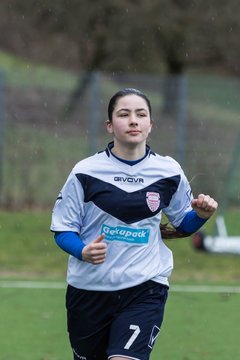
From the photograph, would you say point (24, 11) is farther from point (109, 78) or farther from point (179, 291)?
point (179, 291)

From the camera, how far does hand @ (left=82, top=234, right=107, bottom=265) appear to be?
190 inches

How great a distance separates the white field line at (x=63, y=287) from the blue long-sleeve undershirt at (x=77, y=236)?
560 cm

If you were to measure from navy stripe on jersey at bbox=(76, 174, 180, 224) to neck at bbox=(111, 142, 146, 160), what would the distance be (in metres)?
0.18

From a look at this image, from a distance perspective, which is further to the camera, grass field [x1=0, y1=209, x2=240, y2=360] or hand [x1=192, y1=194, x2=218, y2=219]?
grass field [x1=0, y1=209, x2=240, y2=360]

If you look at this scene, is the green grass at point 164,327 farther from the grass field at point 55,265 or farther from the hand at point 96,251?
the hand at point 96,251

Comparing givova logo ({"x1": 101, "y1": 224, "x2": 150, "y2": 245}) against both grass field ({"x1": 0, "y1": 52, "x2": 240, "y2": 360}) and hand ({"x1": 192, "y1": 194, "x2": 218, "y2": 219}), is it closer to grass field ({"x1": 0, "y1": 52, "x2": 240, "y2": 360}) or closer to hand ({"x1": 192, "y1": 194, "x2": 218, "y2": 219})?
hand ({"x1": 192, "y1": 194, "x2": 218, "y2": 219})

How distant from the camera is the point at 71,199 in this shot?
5215 millimetres

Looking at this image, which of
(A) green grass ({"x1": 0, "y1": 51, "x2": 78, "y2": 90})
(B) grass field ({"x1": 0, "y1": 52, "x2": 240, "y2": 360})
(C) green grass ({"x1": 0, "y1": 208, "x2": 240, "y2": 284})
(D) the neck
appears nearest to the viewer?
(D) the neck

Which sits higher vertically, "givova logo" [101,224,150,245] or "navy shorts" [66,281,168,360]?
"givova logo" [101,224,150,245]

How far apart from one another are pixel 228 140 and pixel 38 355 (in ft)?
36.9

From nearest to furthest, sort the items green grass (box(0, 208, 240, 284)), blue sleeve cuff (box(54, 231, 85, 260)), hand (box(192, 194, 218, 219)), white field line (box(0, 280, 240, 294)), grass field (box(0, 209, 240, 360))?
blue sleeve cuff (box(54, 231, 85, 260)), hand (box(192, 194, 218, 219)), grass field (box(0, 209, 240, 360)), white field line (box(0, 280, 240, 294)), green grass (box(0, 208, 240, 284))

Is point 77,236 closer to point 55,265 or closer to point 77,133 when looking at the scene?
point 55,265

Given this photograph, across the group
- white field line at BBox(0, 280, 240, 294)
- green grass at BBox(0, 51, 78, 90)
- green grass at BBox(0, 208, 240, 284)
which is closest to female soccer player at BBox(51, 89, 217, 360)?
white field line at BBox(0, 280, 240, 294)

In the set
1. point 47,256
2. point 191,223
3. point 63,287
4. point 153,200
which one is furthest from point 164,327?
point 47,256
